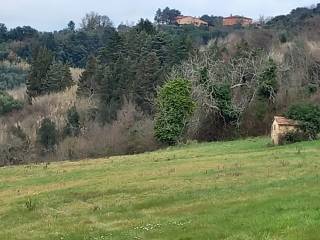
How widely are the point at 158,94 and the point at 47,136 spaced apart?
23.5m

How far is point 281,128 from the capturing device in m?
40.8

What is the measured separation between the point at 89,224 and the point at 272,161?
43.3 ft

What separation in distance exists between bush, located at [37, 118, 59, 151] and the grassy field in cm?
4410

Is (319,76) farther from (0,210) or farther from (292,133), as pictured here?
(0,210)

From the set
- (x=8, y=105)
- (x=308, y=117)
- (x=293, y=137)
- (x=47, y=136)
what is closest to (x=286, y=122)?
(x=293, y=137)

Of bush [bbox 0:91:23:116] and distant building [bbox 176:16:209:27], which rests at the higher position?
distant building [bbox 176:16:209:27]

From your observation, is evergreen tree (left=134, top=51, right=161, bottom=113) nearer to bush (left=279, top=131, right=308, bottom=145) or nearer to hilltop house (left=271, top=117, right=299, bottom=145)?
hilltop house (left=271, top=117, right=299, bottom=145)

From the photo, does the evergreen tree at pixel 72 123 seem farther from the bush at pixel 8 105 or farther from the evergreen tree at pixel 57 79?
the bush at pixel 8 105

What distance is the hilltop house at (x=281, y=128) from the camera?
40.5m

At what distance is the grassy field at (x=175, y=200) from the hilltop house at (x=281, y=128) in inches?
272

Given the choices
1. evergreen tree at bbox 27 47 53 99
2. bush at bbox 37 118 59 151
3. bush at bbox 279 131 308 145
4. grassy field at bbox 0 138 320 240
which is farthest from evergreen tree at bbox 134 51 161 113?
grassy field at bbox 0 138 320 240

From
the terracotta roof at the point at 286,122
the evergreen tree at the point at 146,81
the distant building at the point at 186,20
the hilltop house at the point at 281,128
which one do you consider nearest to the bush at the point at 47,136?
the evergreen tree at the point at 146,81

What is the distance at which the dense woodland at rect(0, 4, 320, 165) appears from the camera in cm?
5747

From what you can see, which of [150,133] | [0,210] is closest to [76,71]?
[150,133]
